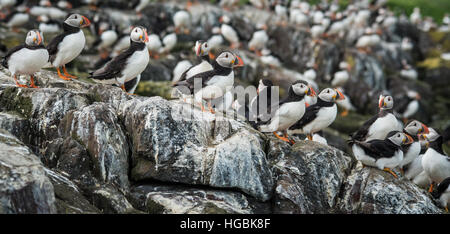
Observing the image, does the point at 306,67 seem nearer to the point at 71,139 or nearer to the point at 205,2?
the point at 205,2

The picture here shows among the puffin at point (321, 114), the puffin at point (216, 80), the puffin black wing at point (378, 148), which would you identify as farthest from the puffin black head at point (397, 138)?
the puffin at point (216, 80)

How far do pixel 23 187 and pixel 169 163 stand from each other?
1893 mm

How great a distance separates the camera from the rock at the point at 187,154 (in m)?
6.33

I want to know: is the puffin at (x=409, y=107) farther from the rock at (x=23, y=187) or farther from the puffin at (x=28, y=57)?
the rock at (x=23, y=187)

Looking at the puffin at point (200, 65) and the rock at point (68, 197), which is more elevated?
the puffin at point (200, 65)

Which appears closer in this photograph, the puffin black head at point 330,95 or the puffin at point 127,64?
the puffin at point 127,64

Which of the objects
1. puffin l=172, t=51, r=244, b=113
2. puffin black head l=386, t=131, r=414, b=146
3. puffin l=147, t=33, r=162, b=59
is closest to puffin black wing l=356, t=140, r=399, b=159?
puffin black head l=386, t=131, r=414, b=146

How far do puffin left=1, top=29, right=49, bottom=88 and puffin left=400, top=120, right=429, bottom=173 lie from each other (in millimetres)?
5498

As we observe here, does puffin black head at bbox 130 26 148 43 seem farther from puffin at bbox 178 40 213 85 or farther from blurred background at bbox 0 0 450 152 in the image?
blurred background at bbox 0 0 450 152

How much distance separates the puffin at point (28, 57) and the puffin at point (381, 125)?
4.66 meters

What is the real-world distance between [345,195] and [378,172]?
598 millimetres

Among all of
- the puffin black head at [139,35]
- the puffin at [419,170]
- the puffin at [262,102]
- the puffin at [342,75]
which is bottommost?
the puffin at [342,75]
